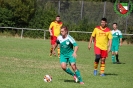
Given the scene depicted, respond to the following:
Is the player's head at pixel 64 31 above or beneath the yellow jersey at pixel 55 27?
above

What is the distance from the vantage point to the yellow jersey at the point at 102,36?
16125mm

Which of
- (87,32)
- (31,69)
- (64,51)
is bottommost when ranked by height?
(87,32)

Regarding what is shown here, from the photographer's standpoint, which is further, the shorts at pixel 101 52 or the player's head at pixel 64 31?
the shorts at pixel 101 52

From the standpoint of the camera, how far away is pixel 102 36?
1619 cm

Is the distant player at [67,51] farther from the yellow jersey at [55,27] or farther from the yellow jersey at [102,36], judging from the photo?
the yellow jersey at [55,27]

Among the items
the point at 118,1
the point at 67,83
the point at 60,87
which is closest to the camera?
the point at 60,87

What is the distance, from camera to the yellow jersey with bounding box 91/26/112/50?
16.1 meters

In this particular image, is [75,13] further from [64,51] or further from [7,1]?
[64,51]

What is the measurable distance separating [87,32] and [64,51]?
29.6 metres

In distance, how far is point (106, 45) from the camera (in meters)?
16.2

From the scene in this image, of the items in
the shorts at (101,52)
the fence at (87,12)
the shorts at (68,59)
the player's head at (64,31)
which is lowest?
the fence at (87,12)

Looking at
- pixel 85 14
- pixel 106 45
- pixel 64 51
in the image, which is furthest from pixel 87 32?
pixel 64 51

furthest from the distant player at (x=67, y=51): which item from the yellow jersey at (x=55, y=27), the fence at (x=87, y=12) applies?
the fence at (x=87, y=12)

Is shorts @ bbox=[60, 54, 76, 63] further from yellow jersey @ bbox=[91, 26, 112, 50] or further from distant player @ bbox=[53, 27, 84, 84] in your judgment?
yellow jersey @ bbox=[91, 26, 112, 50]
